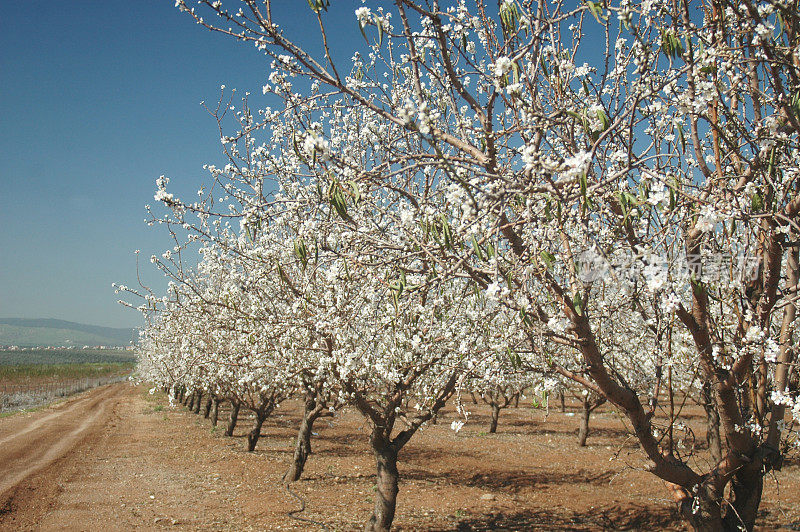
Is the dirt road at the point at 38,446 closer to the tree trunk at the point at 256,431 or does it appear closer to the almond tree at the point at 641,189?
the tree trunk at the point at 256,431

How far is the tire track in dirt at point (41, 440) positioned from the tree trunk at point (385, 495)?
28.7 feet

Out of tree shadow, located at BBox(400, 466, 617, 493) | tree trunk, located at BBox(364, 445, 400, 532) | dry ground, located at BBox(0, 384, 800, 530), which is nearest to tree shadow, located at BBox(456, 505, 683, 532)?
dry ground, located at BBox(0, 384, 800, 530)

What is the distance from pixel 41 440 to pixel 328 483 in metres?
14.0

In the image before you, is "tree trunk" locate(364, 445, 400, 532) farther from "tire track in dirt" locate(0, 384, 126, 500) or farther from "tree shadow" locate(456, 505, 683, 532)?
"tire track in dirt" locate(0, 384, 126, 500)

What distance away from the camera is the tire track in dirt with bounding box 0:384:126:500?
14.3 m

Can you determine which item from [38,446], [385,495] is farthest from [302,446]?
[38,446]

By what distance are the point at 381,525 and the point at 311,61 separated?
7.62 m

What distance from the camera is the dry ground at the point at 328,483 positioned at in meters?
10.2

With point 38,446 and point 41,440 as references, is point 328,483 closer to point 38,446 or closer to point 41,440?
point 38,446

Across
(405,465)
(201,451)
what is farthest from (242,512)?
(201,451)

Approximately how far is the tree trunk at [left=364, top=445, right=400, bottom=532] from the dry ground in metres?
1.53

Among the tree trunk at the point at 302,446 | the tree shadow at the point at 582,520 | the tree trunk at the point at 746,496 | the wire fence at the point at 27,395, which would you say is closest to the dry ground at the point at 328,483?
the tree shadow at the point at 582,520

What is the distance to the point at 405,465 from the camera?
15922 mm

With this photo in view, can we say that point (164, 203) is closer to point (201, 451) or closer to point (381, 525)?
point (381, 525)
